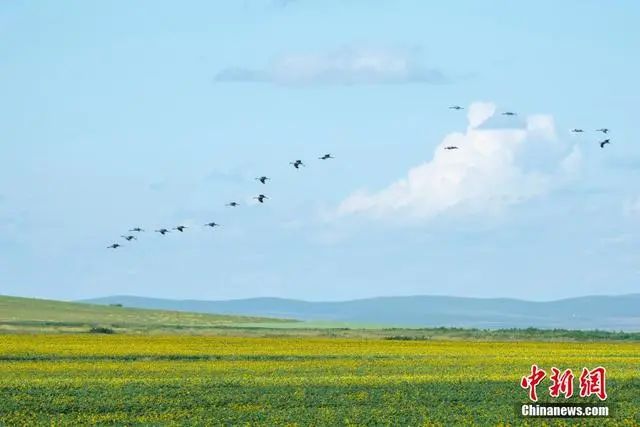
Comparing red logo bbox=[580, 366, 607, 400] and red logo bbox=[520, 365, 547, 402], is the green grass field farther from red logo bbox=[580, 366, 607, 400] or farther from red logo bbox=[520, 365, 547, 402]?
red logo bbox=[580, 366, 607, 400]

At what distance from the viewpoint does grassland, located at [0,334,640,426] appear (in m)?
Result: 44.7

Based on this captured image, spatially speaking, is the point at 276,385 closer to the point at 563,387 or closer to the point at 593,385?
the point at 563,387

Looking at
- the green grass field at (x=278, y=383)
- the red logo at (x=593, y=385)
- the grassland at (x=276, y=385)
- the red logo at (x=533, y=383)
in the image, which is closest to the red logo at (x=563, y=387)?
the grassland at (x=276, y=385)

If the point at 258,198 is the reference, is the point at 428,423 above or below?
below

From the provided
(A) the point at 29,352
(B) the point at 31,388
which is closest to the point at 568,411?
(B) the point at 31,388

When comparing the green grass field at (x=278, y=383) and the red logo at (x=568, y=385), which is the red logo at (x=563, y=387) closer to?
the red logo at (x=568, y=385)

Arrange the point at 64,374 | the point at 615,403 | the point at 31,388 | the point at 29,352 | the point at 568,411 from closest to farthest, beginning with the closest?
1. the point at 568,411
2. the point at 615,403
3. the point at 31,388
4. the point at 64,374
5. the point at 29,352

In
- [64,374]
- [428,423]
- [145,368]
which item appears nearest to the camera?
[428,423]

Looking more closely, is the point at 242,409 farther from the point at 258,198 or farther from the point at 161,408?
the point at 258,198

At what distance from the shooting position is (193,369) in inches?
2655

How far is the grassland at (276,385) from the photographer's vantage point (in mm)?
44719

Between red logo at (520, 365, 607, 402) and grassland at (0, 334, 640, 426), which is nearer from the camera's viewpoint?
grassland at (0, 334, 640, 426)

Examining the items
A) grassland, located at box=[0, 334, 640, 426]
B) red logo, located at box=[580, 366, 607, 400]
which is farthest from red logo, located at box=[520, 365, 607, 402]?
grassland, located at box=[0, 334, 640, 426]

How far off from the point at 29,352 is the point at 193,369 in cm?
1621
